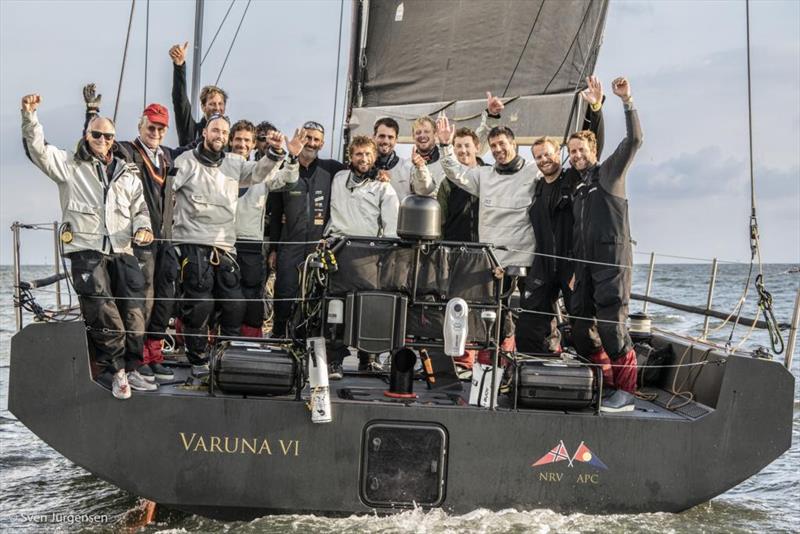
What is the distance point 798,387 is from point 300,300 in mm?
9894

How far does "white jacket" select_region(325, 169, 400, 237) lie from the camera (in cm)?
668

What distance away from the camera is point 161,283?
6016 millimetres

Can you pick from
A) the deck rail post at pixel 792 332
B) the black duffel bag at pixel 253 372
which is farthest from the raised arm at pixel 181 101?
the deck rail post at pixel 792 332

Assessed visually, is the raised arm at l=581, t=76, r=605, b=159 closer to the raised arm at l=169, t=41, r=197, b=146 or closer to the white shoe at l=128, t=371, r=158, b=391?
the white shoe at l=128, t=371, r=158, b=391

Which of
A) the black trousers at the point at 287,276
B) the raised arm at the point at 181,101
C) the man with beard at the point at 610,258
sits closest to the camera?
the man with beard at the point at 610,258

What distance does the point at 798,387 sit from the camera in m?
13.3

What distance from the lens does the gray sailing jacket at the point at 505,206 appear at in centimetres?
633

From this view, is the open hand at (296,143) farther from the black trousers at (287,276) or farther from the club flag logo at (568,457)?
the club flag logo at (568,457)

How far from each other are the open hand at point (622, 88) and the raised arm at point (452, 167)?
47.7 inches

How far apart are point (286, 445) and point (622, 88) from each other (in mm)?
2656

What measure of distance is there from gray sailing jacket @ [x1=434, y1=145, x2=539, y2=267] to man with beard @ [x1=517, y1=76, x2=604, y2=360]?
0.25 ft

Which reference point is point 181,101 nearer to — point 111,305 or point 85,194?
point 85,194

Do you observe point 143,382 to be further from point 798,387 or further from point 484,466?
point 798,387

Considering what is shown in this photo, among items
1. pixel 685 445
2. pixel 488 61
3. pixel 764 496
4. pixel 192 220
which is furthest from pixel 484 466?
pixel 488 61
